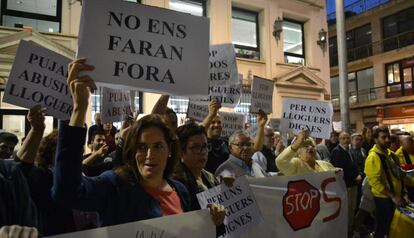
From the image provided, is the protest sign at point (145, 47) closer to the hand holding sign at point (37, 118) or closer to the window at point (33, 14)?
the hand holding sign at point (37, 118)

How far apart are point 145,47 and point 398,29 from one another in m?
27.4

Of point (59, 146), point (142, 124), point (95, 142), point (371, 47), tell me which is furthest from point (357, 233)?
point (371, 47)

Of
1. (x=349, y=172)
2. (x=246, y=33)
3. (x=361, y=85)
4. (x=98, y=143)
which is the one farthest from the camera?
(x=361, y=85)

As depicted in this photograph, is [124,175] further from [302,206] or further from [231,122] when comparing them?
[231,122]

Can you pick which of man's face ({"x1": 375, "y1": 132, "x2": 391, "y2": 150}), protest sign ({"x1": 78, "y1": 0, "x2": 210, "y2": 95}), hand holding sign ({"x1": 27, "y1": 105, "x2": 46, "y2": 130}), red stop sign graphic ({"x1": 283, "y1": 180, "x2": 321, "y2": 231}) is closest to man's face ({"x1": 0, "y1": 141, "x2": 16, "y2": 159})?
hand holding sign ({"x1": 27, "y1": 105, "x2": 46, "y2": 130})

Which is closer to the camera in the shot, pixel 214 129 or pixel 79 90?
pixel 79 90

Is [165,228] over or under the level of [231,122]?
under

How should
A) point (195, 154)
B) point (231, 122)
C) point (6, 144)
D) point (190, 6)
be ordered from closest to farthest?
point (195, 154) < point (6, 144) < point (231, 122) < point (190, 6)

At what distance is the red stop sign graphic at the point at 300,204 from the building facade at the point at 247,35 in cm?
663

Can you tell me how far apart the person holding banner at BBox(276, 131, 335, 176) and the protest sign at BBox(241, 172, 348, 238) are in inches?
13.7

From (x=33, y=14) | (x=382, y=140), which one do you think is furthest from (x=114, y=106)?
(x=33, y=14)

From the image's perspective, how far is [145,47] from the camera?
111 inches

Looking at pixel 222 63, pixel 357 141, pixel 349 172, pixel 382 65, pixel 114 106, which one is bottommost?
pixel 349 172

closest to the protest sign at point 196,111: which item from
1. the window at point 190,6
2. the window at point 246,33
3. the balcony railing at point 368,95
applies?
the window at point 190,6
